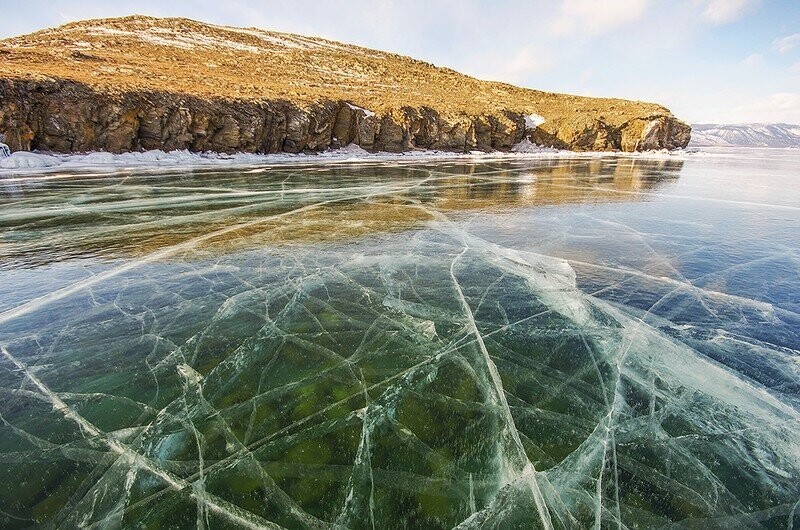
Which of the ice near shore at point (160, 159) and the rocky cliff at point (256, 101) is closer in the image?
the ice near shore at point (160, 159)

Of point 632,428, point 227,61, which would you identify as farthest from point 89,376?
point 227,61

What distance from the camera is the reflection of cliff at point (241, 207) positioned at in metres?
6.44

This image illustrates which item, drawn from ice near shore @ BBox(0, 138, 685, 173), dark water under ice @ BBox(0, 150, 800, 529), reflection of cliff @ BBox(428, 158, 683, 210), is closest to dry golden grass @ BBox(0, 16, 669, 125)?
ice near shore @ BBox(0, 138, 685, 173)

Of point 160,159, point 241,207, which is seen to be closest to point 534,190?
point 241,207

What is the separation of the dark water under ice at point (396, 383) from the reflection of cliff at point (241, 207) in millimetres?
219

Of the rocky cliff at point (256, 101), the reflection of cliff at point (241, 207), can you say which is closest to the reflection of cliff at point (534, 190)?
the reflection of cliff at point (241, 207)

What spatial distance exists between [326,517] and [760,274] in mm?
6555

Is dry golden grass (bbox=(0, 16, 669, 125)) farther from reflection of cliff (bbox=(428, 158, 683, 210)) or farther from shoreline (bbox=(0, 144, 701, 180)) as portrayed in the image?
reflection of cliff (bbox=(428, 158, 683, 210))

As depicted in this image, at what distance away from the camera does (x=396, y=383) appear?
2.91 metres

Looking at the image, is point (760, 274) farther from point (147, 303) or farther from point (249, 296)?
point (147, 303)

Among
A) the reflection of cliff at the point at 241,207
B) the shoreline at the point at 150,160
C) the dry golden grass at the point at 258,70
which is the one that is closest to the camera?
the reflection of cliff at the point at 241,207

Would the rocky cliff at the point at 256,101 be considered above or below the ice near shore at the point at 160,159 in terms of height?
above

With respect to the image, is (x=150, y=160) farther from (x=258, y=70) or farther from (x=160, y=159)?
(x=258, y=70)

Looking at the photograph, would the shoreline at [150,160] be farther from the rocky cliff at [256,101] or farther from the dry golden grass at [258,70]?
the dry golden grass at [258,70]
